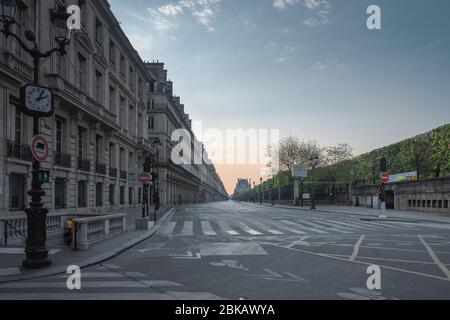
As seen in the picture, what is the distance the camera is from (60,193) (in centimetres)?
2495

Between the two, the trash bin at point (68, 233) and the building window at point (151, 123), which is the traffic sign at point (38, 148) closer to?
the trash bin at point (68, 233)

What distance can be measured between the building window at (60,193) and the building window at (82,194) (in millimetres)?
2927

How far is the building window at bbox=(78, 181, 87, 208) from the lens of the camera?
92.8ft

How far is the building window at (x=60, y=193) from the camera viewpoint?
24.4 meters

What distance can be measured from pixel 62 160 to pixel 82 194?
4.83 m

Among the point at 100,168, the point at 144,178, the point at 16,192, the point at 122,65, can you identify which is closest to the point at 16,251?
the point at 16,192

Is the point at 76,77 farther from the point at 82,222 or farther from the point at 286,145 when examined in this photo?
the point at 286,145

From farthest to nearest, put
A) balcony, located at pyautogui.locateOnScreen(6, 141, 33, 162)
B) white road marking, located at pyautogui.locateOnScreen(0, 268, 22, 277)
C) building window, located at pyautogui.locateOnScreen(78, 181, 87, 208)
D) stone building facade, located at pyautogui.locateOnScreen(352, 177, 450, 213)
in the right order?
stone building facade, located at pyautogui.locateOnScreen(352, 177, 450, 213) < building window, located at pyautogui.locateOnScreen(78, 181, 87, 208) < balcony, located at pyautogui.locateOnScreen(6, 141, 33, 162) < white road marking, located at pyautogui.locateOnScreen(0, 268, 22, 277)

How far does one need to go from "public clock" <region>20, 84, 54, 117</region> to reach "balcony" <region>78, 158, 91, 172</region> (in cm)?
1929

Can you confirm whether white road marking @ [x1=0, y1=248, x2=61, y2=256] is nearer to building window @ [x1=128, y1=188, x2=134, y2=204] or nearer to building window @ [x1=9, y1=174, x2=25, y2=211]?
building window @ [x1=9, y1=174, x2=25, y2=211]

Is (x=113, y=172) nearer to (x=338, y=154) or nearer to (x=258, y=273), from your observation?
(x=258, y=273)

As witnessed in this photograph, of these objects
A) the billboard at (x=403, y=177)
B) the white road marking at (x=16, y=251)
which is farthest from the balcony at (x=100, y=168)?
the billboard at (x=403, y=177)

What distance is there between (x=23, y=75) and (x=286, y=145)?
6540 cm

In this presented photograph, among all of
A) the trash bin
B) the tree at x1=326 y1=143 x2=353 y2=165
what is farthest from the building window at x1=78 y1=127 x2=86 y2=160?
the tree at x1=326 y1=143 x2=353 y2=165
